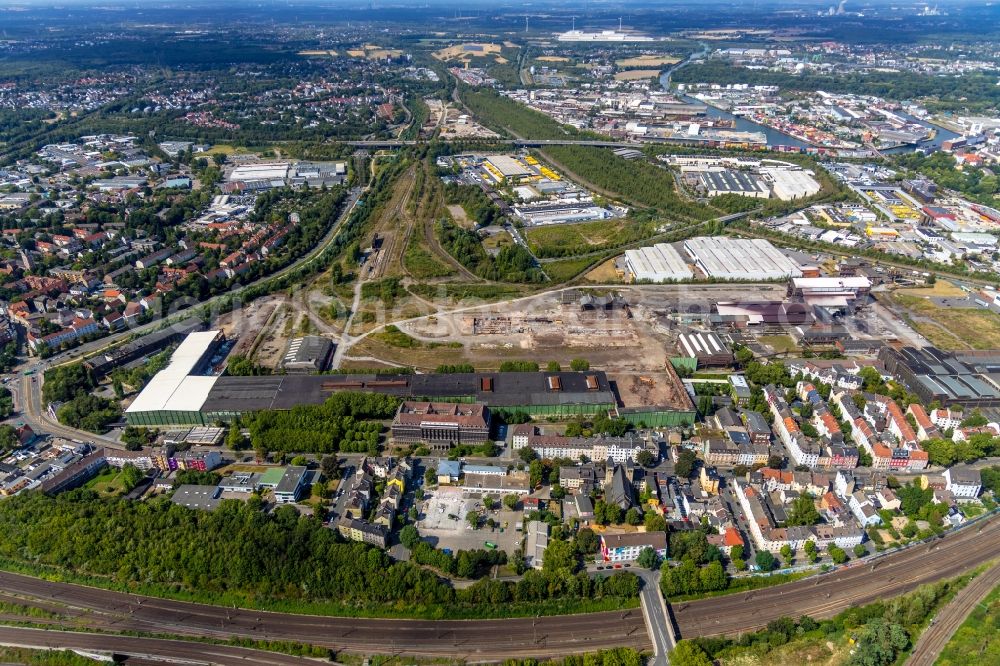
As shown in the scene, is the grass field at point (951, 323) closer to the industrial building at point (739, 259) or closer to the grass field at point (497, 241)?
the industrial building at point (739, 259)

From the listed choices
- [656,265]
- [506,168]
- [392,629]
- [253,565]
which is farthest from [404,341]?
[506,168]

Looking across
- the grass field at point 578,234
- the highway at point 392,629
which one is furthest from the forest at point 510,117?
the highway at point 392,629

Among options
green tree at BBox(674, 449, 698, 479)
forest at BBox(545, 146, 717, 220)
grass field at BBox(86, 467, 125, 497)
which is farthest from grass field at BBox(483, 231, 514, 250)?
grass field at BBox(86, 467, 125, 497)

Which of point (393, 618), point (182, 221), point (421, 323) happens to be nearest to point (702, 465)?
point (393, 618)

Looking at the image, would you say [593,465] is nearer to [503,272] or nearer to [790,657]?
[790,657]

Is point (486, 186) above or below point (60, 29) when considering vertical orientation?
below
